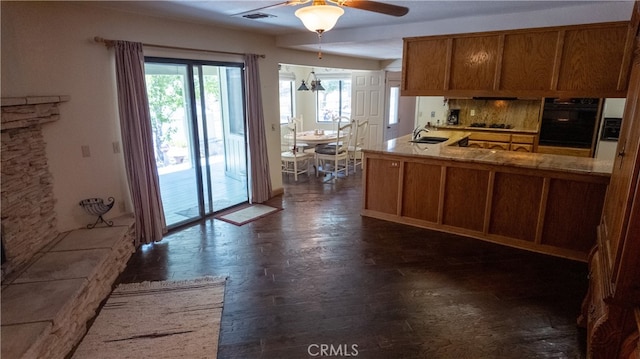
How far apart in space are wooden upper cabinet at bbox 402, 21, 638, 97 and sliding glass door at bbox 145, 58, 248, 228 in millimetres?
2354

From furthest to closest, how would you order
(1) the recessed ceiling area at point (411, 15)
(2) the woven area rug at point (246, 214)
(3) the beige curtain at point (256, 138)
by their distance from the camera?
1. (3) the beige curtain at point (256, 138)
2. (2) the woven area rug at point (246, 214)
3. (1) the recessed ceiling area at point (411, 15)

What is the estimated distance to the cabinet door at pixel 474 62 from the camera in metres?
3.81

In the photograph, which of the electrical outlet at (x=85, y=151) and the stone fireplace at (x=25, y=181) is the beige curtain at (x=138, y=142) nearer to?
the electrical outlet at (x=85, y=151)

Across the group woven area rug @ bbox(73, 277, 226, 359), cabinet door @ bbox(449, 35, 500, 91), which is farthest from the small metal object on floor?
cabinet door @ bbox(449, 35, 500, 91)

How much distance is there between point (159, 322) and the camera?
2.56m

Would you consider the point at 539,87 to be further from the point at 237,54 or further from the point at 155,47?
the point at 155,47

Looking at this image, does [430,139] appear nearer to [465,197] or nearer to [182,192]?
[465,197]

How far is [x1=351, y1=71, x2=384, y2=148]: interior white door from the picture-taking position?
25.9 ft

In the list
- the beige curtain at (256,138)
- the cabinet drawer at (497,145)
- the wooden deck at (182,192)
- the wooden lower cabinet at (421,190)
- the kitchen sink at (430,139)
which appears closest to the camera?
the wooden lower cabinet at (421,190)

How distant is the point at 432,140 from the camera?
5.35 meters

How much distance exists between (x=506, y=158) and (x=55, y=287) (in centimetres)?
416

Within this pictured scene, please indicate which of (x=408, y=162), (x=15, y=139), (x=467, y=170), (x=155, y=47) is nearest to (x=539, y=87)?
(x=467, y=170)

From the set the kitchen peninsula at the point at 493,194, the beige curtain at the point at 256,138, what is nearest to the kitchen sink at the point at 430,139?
the kitchen peninsula at the point at 493,194

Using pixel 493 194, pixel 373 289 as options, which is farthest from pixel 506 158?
pixel 373 289
